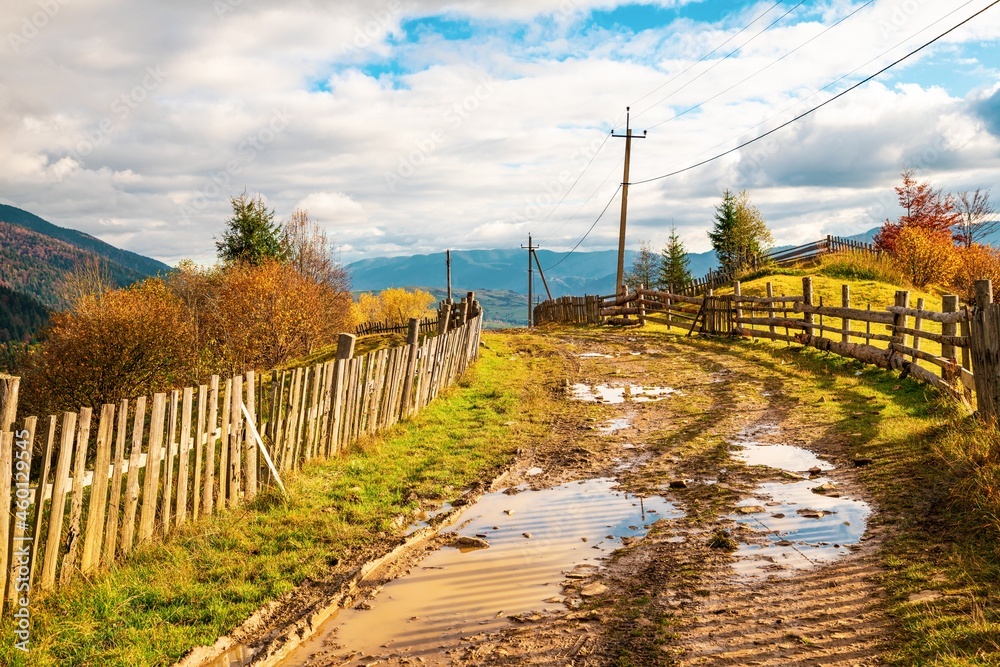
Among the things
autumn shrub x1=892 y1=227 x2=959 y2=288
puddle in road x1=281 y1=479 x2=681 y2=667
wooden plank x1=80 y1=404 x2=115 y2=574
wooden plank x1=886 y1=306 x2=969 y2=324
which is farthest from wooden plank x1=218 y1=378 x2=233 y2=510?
autumn shrub x1=892 y1=227 x2=959 y2=288

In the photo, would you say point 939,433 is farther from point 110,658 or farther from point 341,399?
point 110,658

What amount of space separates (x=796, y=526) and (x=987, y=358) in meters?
3.73

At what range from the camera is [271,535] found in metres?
6.53

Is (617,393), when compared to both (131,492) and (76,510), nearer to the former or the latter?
(131,492)

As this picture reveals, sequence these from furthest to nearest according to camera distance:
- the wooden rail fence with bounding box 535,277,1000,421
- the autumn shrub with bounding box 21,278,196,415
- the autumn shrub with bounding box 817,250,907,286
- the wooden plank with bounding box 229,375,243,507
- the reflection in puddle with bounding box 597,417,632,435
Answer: the autumn shrub with bounding box 817,250,907,286
the autumn shrub with bounding box 21,278,196,415
the reflection in puddle with bounding box 597,417,632,435
the wooden rail fence with bounding box 535,277,1000,421
the wooden plank with bounding box 229,375,243,507

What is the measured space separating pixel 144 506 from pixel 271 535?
117 cm

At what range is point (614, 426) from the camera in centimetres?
1102

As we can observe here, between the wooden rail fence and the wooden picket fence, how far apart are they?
7.96 meters

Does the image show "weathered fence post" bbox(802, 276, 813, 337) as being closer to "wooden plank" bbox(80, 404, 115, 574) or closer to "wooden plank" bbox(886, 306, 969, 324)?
"wooden plank" bbox(886, 306, 969, 324)

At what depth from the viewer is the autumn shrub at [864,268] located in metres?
33.9

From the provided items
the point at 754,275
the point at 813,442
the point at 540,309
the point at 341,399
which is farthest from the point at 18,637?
the point at 540,309

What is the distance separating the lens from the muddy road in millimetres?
4328

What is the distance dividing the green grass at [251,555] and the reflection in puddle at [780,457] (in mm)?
3207

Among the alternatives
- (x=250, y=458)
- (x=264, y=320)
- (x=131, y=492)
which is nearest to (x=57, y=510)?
(x=131, y=492)
